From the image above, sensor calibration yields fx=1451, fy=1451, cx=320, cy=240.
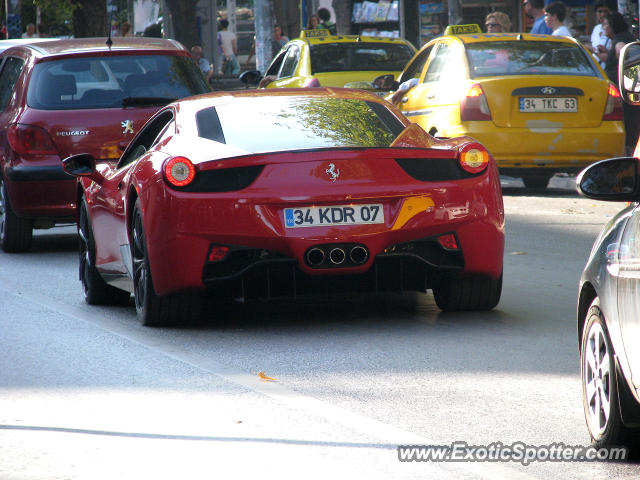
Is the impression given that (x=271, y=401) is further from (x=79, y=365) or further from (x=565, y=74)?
(x=565, y=74)

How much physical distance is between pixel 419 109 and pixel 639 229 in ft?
37.1

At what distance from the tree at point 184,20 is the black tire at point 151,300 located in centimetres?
2729

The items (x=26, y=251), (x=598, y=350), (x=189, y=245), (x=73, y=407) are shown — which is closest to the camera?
(x=598, y=350)

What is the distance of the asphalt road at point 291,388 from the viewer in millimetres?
4852

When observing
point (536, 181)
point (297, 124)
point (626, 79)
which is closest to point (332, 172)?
point (297, 124)

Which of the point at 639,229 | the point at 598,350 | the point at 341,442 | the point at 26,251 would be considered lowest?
the point at 26,251

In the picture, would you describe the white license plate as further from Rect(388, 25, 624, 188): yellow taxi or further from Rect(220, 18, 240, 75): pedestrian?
Rect(220, 18, 240, 75): pedestrian

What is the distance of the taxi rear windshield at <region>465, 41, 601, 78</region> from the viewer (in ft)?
49.6

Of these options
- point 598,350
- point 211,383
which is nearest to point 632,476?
point 598,350

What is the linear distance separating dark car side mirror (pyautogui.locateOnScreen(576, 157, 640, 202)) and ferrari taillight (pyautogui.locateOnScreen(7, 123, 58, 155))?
24.2 feet

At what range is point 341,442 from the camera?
16.6 ft

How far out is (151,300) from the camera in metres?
7.62

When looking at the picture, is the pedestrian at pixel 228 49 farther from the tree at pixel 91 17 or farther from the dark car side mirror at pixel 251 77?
the dark car side mirror at pixel 251 77

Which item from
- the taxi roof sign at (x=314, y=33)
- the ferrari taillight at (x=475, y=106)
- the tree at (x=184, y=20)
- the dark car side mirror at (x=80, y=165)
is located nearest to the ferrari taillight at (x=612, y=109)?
the ferrari taillight at (x=475, y=106)
